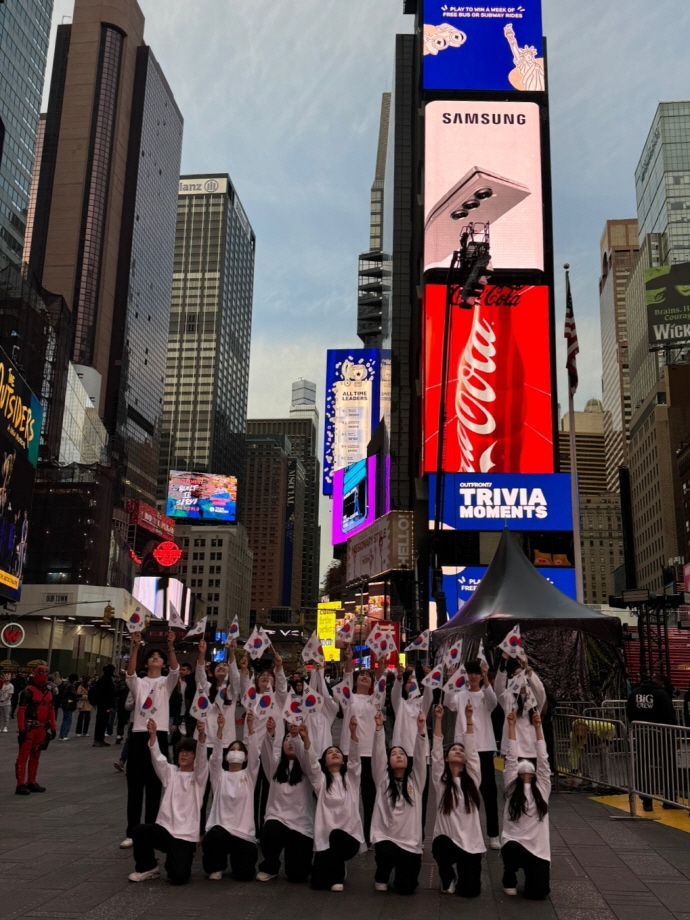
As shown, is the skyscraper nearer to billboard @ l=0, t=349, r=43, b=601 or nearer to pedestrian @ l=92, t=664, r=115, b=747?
billboard @ l=0, t=349, r=43, b=601

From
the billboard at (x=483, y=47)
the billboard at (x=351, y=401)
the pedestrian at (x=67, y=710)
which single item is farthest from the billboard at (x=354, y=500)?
the pedestrian at (x=67, y=710)

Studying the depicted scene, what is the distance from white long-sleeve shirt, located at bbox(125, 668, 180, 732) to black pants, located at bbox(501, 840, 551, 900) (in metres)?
4.05

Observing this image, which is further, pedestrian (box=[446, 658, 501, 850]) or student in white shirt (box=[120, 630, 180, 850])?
pedestrian (box=[446, 658, 501, 850])

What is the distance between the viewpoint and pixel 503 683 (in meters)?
11.5

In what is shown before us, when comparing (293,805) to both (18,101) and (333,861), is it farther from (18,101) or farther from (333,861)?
(18,101)

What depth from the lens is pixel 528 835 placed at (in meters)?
7.98

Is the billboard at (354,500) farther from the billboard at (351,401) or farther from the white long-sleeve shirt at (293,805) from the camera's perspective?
the white long-sleeve shirt at (293,805)

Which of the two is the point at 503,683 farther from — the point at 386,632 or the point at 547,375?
the point at 547,375

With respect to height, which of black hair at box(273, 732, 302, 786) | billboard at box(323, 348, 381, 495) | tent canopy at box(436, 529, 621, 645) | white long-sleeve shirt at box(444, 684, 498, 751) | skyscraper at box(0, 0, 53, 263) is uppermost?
skyscraper at box(0, 0, 53, 263)

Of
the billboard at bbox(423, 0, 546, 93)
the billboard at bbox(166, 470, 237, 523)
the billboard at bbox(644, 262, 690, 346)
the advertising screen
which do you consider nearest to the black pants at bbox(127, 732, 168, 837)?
the advertising screen

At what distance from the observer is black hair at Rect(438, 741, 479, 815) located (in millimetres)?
8117

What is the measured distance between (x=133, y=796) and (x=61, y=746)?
51.3ft

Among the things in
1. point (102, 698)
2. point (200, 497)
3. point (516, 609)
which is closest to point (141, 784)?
point (516, 609)

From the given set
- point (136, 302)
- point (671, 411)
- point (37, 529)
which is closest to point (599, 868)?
point (37, 529)
